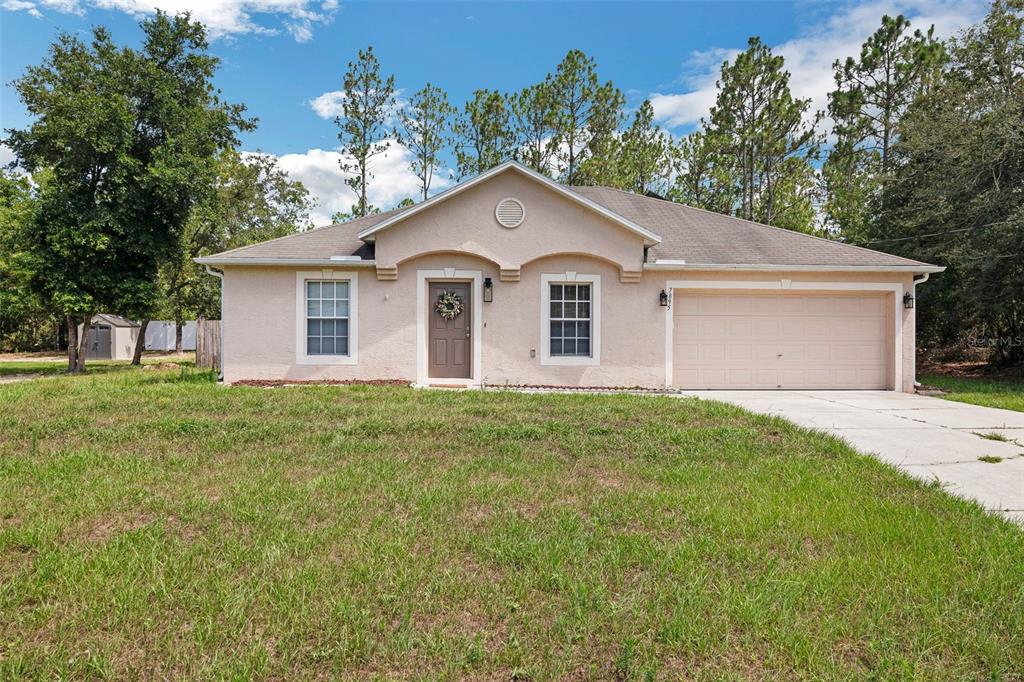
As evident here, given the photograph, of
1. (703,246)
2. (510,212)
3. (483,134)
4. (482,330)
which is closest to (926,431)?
(703,246)

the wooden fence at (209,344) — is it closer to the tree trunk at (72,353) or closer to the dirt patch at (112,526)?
the tree trunk at (72,353)

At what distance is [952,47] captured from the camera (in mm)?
15609

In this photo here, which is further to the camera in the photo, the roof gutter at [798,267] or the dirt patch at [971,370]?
the dirt patch at [971,370]

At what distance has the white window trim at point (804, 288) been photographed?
10.9 m

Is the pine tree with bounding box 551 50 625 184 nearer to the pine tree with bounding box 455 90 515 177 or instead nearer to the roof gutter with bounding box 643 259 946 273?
the pine tree with bounding box 455 90 515 177

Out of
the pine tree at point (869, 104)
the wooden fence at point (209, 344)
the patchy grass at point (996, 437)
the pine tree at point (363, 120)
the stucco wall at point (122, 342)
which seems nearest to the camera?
the patchy grass at point (996, 437)

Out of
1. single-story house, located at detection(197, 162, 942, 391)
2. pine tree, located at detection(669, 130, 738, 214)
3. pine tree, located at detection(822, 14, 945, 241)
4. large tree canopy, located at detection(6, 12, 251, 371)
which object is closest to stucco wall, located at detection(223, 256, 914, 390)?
single-story house, located at detection(197, 162, 942, 391)

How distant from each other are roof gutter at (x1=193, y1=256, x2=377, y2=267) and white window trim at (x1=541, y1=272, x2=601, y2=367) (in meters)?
3.54

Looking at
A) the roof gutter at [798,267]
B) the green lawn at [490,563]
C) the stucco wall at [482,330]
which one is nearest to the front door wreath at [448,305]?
the stucco wall at [482,330]

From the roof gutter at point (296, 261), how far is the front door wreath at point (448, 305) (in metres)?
1.50

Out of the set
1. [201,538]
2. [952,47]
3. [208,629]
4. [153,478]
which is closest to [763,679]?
[208,629]

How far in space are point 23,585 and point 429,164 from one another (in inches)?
956

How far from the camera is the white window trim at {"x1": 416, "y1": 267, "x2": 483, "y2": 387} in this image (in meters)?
10.7

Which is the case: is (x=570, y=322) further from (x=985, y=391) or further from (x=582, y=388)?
(x=985, y=391)
